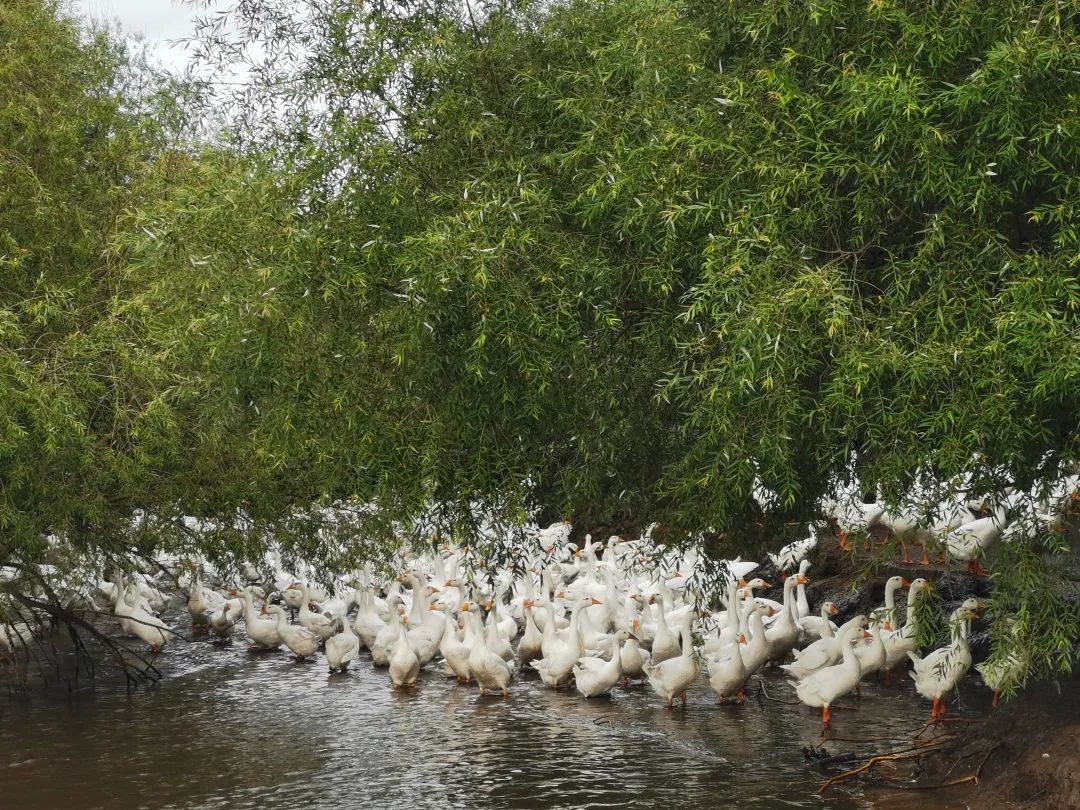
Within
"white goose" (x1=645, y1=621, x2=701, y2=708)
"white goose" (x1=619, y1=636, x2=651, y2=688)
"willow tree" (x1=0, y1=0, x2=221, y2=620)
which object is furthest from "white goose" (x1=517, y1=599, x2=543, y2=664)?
"willow tree" (x1=0, y1=0, x2=221, y2=620)

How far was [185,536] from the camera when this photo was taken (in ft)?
49.8

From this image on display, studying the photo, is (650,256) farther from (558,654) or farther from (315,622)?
(315,622)

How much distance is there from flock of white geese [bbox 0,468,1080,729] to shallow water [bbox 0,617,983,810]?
40 cm

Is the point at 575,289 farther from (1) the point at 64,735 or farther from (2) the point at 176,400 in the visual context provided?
(1) the point at 64,735

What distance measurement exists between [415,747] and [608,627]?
228 inches

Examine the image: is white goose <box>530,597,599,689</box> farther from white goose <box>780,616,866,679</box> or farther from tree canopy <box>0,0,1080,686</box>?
tree canopy <box>0,0,1080,686</box>

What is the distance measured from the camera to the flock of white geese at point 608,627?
13.0 metres

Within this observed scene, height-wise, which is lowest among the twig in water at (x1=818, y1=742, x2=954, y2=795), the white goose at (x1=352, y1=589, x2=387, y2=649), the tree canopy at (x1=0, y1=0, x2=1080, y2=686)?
the twig in water at (x1=818, y1=742, x2=954, y2=795)

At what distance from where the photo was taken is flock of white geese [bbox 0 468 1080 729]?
42.6 ft

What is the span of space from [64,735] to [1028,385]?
11.4 metres

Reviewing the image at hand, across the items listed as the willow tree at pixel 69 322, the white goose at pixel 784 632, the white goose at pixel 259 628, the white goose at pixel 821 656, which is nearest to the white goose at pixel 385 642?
the white goose at pixel 259 628

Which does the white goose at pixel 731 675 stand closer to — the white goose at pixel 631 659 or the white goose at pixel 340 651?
the white goose at pixel 631 659

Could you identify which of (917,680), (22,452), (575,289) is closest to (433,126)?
(575,289)

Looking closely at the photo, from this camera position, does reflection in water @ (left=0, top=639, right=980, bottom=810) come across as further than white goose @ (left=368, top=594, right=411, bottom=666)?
No
